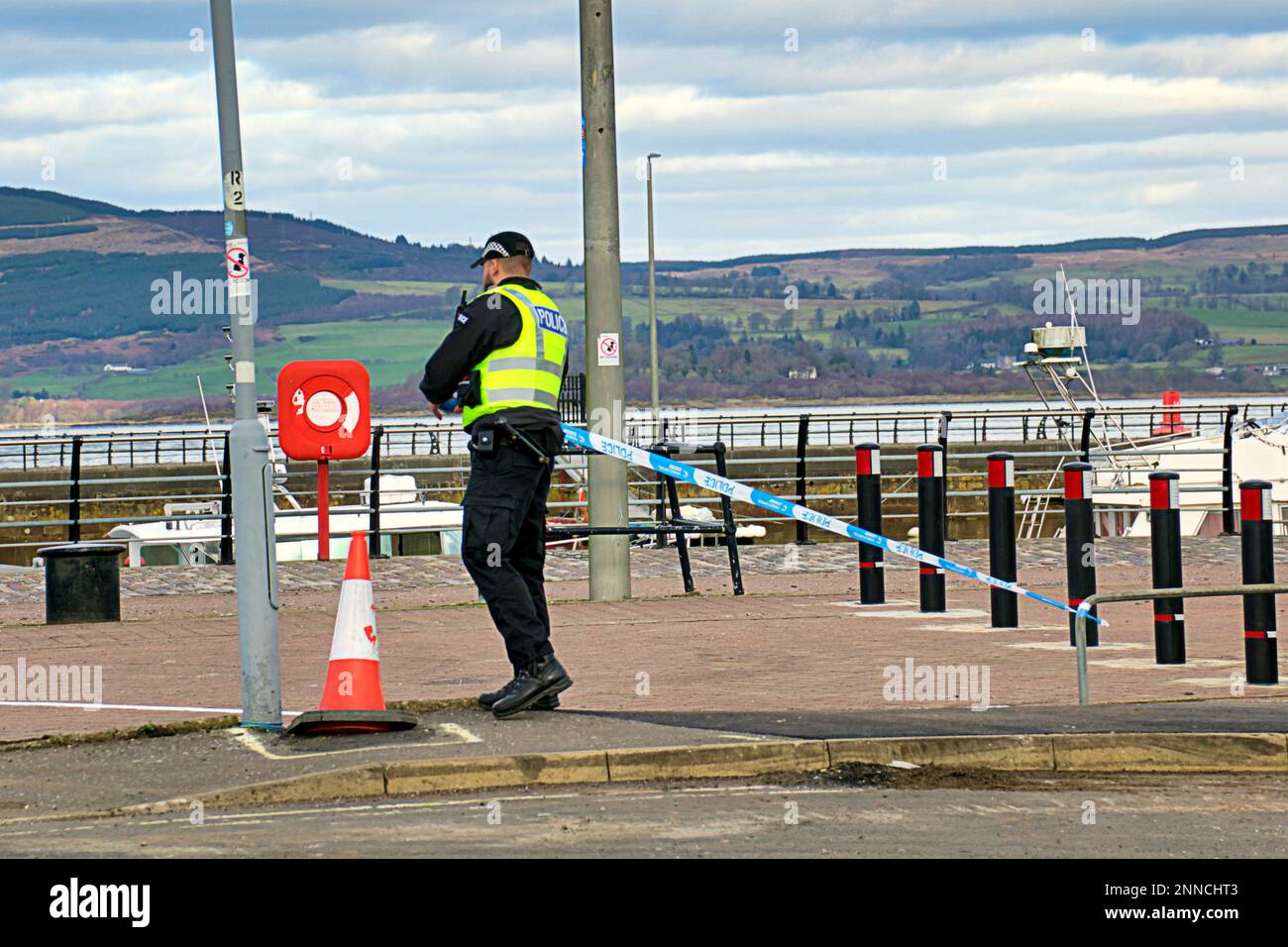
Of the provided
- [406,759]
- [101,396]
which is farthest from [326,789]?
[101,396]

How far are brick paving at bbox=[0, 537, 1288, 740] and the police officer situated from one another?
31.6 inches

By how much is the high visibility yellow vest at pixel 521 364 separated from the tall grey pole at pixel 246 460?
104 cm

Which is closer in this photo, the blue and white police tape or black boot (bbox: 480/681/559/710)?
black boot (bbox: 480/681/559/710)

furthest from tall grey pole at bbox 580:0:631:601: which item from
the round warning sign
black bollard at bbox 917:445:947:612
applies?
the round warning sign

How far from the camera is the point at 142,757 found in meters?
8.47

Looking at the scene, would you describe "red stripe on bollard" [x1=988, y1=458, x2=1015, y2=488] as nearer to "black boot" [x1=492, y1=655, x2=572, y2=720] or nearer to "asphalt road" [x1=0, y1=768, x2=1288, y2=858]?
"black boot" [x1=492, y1=655, x2=572, y2=720]

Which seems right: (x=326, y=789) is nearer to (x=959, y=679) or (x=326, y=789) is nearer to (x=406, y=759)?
(x=406, y=759)

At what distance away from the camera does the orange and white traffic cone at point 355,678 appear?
8.74 m

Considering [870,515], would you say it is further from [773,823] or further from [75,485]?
[75,485]

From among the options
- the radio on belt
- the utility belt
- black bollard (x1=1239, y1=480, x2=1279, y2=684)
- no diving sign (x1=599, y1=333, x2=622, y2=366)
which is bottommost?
black bollard (x1=1239, y1=480, x2=1279, y2=684)

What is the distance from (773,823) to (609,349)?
8.63 metres

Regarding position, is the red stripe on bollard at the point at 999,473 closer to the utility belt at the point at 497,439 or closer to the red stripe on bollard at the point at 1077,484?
the red stripe on bollard at the point at 1077,484

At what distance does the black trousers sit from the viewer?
Result: 29.6 ft
